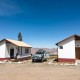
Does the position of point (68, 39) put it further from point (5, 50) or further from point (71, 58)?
point (5, 50)

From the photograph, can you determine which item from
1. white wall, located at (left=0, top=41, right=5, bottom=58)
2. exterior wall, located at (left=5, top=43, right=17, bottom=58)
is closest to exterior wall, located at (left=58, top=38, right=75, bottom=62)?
exterior wall, located at (left=5, top=43, right=17, bottom=58)

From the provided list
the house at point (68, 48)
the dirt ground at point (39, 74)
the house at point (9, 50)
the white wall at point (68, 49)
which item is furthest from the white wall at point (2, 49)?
the dirt ground at point (39, 74)

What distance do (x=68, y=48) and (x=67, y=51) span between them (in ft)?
1.84

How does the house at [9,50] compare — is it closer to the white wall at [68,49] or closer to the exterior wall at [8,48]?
the exterior wall at [8,48]

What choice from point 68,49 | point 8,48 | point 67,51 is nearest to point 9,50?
point 8,48

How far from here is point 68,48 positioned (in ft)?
94.3

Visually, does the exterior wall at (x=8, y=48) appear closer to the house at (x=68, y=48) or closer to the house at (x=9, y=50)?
the house at (x=9, y=50)

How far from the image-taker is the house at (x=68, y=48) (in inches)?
1118

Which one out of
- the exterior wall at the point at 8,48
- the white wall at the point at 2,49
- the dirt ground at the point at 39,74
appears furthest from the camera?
the exterior wall at the point at 8,48

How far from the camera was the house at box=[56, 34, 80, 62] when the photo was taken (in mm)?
28406

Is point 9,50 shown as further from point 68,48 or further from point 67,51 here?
point 68,48

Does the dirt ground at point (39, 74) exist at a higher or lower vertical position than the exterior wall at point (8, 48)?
lower

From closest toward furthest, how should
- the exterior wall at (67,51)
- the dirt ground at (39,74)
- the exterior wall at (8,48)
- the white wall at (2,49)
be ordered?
1. the dirt ground at (39,74)
2. the exterior wall at (67,51)
3. the white wall at (2,49)
4. the exterior wall at (8,48)

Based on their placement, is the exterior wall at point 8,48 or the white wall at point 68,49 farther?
the exterior wall at point 8,48
